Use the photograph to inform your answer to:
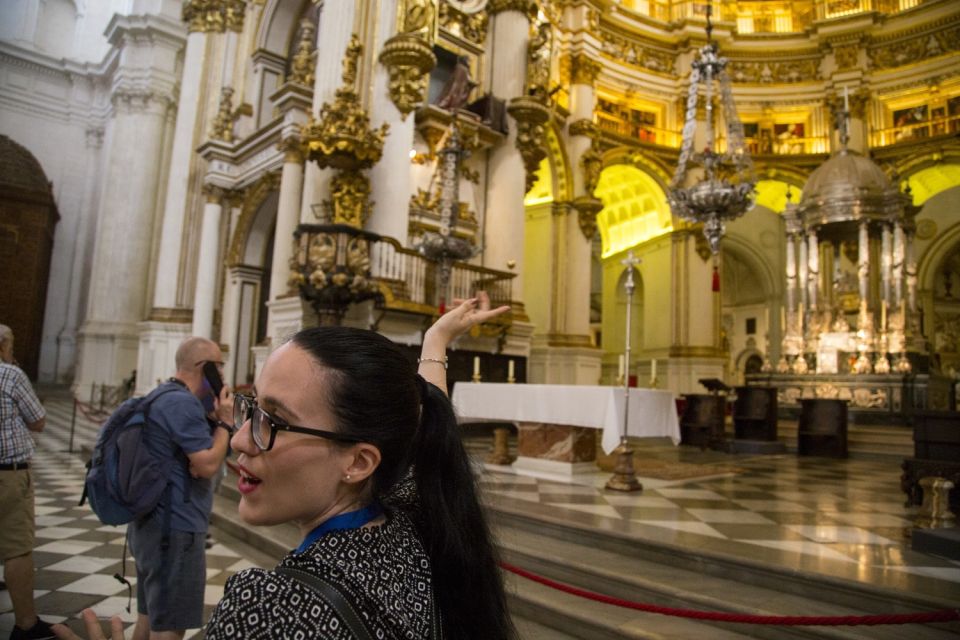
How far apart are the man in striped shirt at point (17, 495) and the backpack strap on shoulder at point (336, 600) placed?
2.85m

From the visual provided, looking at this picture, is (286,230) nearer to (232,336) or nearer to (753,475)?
(232,336)

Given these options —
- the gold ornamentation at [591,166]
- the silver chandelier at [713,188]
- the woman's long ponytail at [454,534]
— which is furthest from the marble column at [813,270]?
the woman's long ponytail at [454,534]

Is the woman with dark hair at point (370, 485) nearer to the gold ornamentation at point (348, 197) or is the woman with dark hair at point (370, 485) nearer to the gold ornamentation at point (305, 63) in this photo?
the gold ornamentation at point (348, 197)

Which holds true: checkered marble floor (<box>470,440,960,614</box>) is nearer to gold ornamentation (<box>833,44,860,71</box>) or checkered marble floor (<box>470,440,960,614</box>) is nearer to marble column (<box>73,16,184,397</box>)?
marble column (<box>73,16,184,397</box>)

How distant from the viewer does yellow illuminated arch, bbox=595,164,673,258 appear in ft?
56.6

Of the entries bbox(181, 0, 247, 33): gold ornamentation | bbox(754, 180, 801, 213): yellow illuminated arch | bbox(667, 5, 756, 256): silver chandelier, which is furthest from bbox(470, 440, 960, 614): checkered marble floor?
bbox(181, 0, 247, 33): gold ornamentation

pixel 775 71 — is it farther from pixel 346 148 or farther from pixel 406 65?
pixel 346 148

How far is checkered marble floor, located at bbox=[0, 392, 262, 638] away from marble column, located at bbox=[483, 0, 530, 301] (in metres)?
6.60

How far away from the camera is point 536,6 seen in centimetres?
1183

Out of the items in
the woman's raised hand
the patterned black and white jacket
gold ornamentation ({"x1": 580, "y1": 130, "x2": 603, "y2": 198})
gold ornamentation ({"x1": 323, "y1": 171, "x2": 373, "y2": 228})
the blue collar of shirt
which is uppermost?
gold ornamentation ({"x1": 580, "y1": 130, "x2": 603, "y2": 198})

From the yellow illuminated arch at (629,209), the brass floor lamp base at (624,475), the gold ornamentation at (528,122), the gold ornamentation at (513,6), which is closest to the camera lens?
the brass floor lamp base at (624,475)

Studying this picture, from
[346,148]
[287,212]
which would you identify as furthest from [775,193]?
[346,148]

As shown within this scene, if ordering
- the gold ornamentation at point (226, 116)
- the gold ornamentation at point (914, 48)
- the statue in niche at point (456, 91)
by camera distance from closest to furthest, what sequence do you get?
the statue in niche at point (456, 91), the gold ornamentation at point (226, 116), the gold ornamentation at point (914, 48)

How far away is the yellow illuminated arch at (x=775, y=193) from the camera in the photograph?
717 inches
